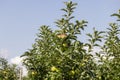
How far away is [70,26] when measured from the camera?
11.1 metres

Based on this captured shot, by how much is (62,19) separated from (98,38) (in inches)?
65.1

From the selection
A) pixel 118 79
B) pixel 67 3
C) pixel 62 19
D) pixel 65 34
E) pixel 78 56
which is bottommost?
pixel 118 79

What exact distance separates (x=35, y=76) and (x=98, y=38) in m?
2.83

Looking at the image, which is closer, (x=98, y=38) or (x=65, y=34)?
Answer: (x=65, y=34)

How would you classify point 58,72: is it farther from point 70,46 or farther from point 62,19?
point 62,19

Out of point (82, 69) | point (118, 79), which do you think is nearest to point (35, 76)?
point (82, 69)

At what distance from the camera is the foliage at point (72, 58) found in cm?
1014

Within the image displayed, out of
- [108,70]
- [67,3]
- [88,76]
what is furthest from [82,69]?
[67,3]

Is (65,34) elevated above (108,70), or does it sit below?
above

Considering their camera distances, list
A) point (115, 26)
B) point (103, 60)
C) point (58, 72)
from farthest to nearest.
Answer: point (115, 26) → point (103, 60) → point (58, 72)

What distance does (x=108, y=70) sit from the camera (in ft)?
36.8

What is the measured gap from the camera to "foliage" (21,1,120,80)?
33.3ft

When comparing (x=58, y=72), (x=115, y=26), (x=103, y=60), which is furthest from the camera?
(x=115, y=26)

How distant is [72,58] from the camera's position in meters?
10.3
